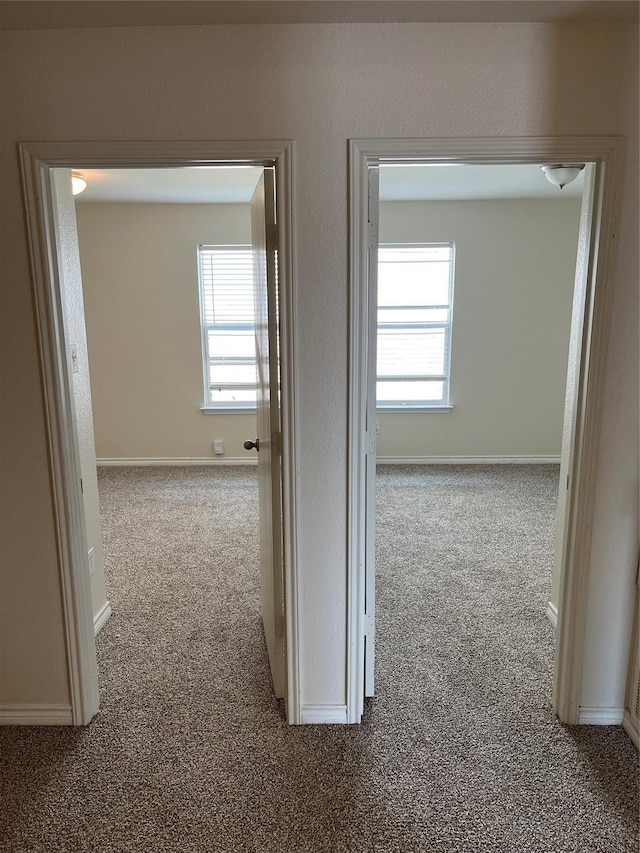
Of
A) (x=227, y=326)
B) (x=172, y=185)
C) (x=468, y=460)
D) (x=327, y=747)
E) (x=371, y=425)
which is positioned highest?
(x=172, y=185)

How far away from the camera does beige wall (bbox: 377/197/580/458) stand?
5.29 metres

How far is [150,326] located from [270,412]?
3723 millimetres

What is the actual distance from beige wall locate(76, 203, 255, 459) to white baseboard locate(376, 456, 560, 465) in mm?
1467

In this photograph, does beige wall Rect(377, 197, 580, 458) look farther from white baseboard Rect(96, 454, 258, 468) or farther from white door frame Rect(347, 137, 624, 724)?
white door frame Rect(347, 137, 624, 724)

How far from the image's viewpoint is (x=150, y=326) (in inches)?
214

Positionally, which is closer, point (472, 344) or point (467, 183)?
point (467, 183)

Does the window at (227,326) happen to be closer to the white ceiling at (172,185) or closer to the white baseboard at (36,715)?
the white ceiling at (172,185)

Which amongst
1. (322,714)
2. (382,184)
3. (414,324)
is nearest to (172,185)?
(382,184)

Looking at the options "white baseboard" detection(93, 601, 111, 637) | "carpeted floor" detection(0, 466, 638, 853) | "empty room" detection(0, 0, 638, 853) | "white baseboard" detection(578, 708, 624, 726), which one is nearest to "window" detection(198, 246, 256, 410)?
"carpeted floor" detection(0, 466, 638, 853)

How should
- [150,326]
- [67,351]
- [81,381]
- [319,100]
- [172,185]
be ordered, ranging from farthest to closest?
[150,326], [172,185], [81,381], [67,351], [319,100]

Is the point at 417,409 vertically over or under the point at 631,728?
over

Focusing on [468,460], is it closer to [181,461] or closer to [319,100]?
[181,461]

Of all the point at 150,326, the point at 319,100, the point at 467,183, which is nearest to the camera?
the point at 319,100

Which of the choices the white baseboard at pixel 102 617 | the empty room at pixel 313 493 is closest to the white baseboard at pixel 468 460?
the empty room at pixel 313 493
